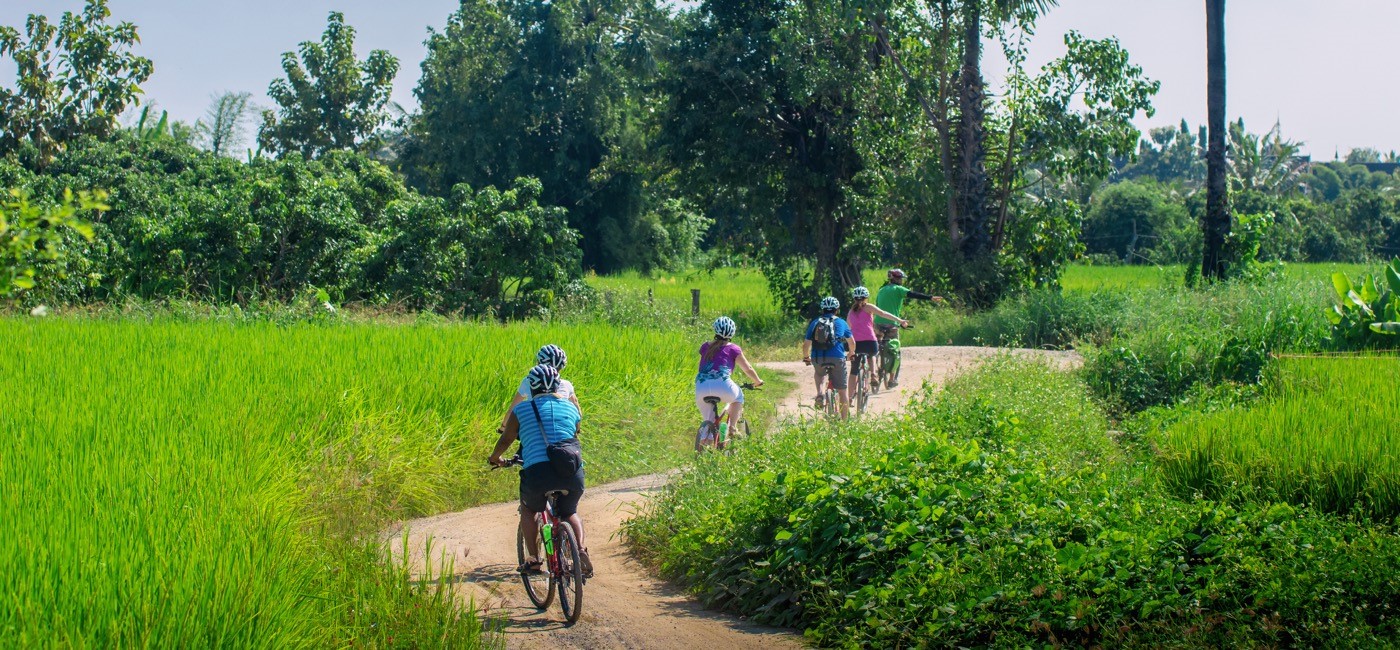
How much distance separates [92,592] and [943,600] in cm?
404

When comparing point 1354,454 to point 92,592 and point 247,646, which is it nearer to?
point 247,646

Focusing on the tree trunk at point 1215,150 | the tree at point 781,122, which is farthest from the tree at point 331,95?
the tree trunk at point 1215,150

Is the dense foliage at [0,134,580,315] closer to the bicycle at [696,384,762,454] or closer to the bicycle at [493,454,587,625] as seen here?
the bicycle at [696,384,762,454]

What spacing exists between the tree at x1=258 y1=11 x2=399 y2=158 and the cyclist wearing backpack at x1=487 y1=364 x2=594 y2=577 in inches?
1695

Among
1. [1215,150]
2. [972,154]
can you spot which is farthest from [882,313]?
[972,154]

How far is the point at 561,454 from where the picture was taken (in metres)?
7.37

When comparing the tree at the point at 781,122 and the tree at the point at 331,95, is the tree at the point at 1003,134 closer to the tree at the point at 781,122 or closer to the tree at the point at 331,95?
the tree at the point at 781,122

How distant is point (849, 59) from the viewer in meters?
29.0

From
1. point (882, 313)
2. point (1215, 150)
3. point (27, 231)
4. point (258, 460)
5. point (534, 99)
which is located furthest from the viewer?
point (534, 99)

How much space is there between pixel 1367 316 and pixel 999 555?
10.9 meters

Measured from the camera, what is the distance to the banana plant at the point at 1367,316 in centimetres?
1492

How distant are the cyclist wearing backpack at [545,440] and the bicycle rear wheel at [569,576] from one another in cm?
17

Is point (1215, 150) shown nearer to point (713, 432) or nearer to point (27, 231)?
point (713, 432)

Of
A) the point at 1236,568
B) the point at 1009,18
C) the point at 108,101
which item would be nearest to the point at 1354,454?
the point at 1236,568
